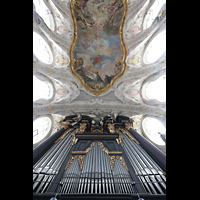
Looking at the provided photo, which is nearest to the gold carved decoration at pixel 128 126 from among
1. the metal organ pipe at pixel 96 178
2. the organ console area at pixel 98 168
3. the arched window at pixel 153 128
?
the organ console area at pixel 98 168

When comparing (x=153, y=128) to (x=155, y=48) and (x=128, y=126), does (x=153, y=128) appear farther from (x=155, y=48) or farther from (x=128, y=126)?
(x=155, y=48)

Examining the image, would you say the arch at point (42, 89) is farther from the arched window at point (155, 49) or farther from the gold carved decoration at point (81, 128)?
the arched window at point (155, 49)

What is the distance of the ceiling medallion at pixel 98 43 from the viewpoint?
10617 millimetres

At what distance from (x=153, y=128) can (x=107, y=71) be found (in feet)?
26.0

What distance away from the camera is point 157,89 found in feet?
36.2

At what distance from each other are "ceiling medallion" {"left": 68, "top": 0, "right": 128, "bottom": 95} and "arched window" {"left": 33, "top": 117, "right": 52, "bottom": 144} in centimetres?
573

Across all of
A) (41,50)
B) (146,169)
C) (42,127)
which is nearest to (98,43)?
(41,50)

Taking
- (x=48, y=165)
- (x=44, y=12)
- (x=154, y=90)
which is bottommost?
(x=48, y=165)

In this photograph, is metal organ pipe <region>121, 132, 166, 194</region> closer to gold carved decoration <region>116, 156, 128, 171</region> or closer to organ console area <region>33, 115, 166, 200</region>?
organ console area <region>33, 115, 166, 200</region>

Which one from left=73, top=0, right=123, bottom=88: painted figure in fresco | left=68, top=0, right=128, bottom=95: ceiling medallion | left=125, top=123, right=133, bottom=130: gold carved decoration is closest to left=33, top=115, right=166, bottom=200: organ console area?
left=125, top=123, right=133, bottom=130: gold carved decoration

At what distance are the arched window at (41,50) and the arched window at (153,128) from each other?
39.3 feet
